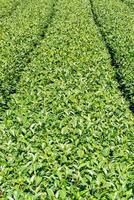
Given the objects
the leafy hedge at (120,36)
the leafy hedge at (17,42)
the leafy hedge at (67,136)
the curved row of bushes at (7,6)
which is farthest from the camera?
the curved row of bushes at (7,6)

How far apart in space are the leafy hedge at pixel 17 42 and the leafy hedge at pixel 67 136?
102 cm

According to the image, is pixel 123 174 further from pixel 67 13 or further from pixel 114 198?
pixel 67 13

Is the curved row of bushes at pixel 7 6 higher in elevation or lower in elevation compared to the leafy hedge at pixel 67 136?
lower

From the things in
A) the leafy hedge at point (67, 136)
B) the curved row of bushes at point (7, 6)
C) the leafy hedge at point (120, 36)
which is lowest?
the curved row of bushes at point (7, 6)

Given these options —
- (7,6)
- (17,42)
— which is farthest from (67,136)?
(7,6)

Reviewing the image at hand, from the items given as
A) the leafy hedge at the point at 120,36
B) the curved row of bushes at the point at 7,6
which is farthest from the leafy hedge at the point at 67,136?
the curved row of bushes at the point at 7,6

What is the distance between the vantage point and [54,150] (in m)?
7.16

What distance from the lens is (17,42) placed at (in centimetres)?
1908

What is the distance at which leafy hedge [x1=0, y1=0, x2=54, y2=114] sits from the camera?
1434 centimetres

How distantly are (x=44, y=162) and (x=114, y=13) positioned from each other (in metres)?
24.4

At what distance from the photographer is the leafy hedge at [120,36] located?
15.4m

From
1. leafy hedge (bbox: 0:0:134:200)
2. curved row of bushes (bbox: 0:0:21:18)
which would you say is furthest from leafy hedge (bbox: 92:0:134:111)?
curved row of bushes (bbox: 0:0:21:18)

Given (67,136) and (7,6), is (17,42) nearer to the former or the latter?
(67,136)

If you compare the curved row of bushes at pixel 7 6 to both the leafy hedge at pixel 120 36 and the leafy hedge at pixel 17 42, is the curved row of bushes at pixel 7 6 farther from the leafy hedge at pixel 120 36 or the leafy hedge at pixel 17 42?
the leafy hedge at pixel 120 36
